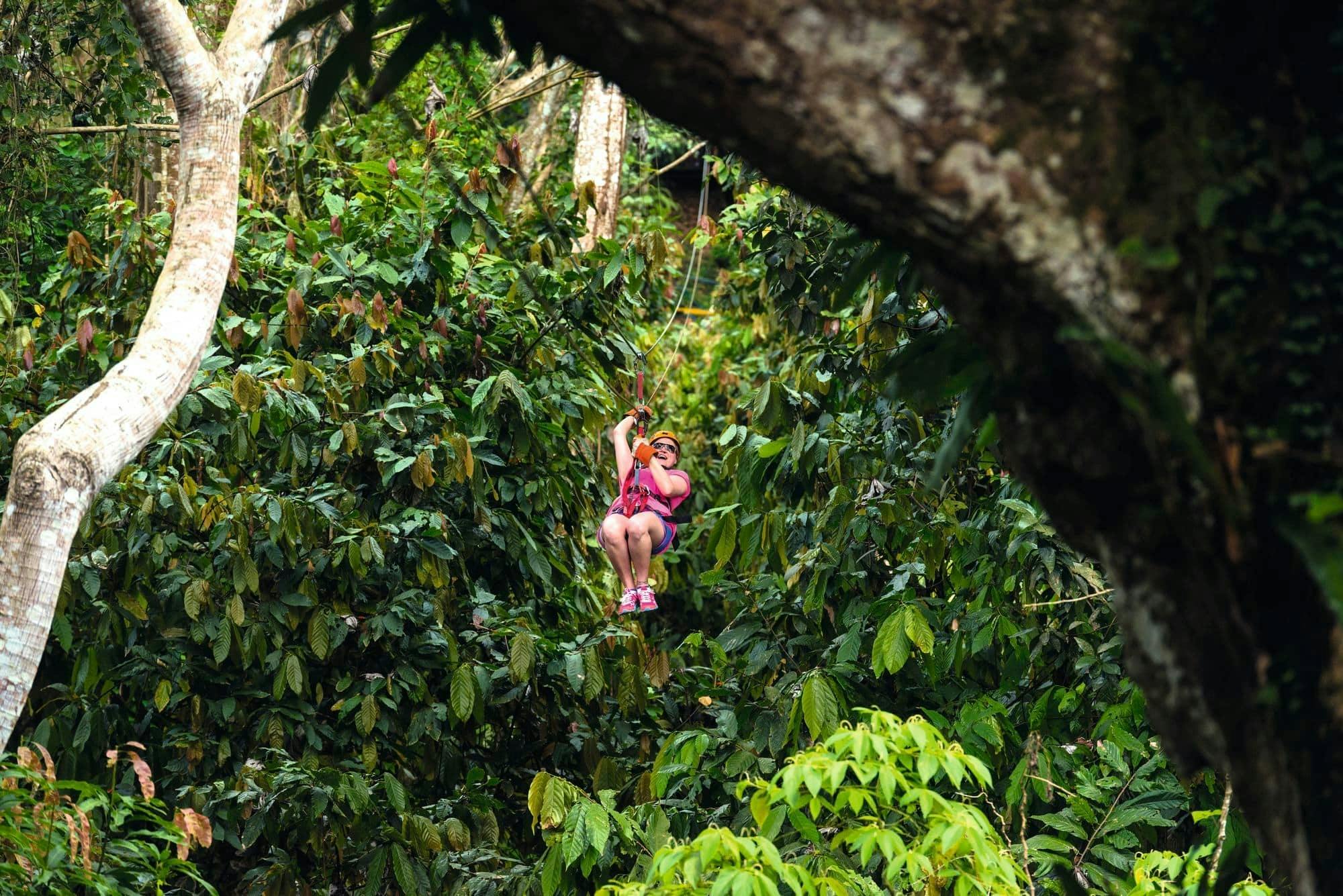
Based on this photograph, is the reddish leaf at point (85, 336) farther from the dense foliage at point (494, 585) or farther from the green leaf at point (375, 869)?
the green leaf at point (375, 869)

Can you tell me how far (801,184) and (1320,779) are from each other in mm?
661

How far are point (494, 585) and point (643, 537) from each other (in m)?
0.93

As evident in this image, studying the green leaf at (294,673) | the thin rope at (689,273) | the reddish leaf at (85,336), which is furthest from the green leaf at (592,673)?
the reddish leaf at (85,336)

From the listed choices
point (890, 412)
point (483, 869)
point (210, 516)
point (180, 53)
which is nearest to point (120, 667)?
point (210, 516)

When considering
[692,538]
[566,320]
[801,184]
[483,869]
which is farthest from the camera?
[692,538]

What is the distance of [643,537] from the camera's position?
5.14m

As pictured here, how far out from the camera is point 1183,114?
1052 mm

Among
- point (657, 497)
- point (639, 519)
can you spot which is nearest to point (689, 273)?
point (657, 497)

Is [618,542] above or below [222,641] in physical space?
below

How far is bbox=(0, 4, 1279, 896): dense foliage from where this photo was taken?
13.8ft

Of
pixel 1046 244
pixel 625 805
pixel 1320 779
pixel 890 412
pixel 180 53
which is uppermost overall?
pixel 180 53

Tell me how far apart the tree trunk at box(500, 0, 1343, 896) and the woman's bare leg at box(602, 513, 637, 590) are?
13.3ft

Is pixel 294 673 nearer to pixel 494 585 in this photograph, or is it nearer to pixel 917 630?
pixel 494 585

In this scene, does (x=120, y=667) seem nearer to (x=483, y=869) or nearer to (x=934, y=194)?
(x=483, y=869)
